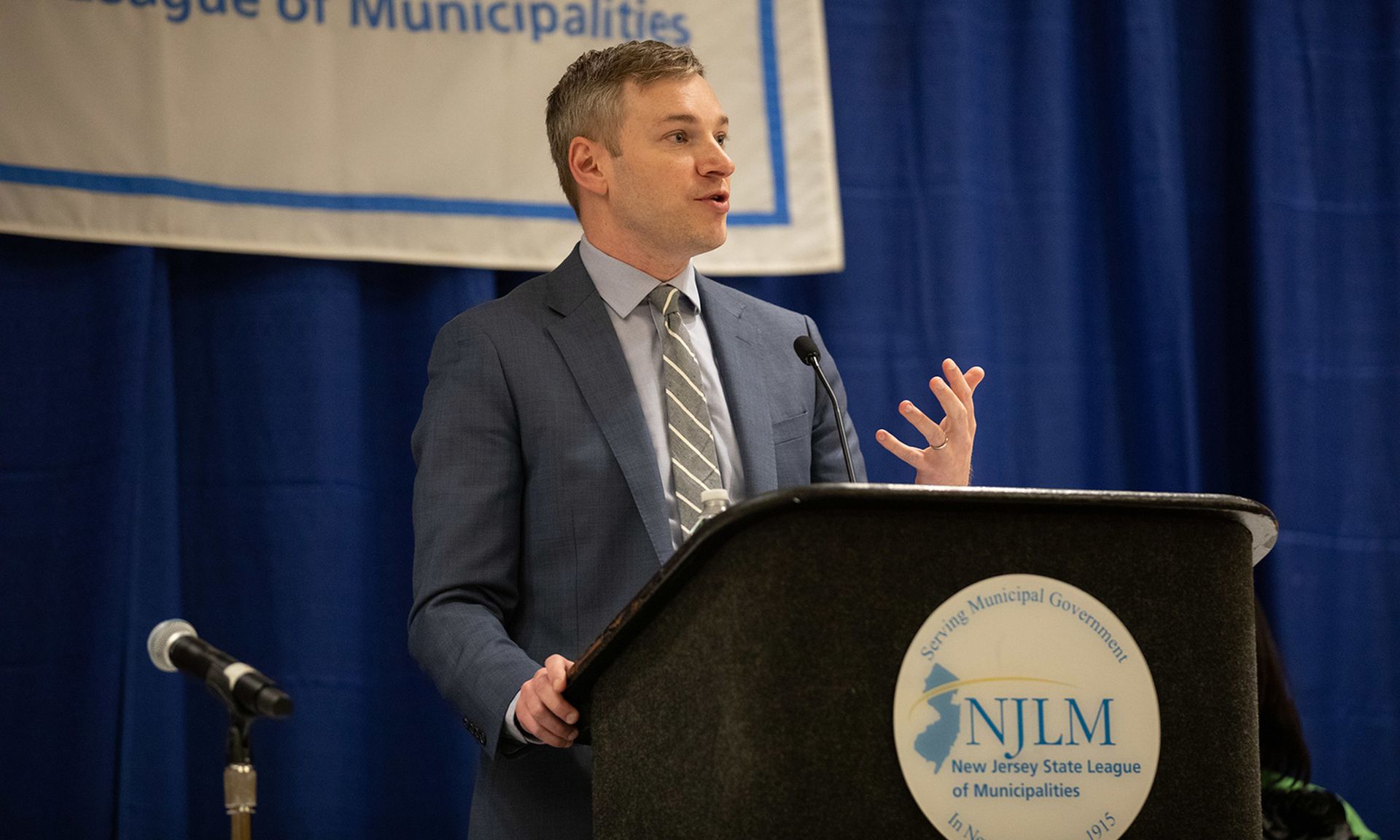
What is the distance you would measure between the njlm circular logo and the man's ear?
43.6 inches

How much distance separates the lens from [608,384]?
1755 millimetres

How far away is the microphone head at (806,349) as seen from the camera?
5.59 ft

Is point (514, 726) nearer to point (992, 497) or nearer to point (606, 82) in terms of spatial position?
point (992, 497)

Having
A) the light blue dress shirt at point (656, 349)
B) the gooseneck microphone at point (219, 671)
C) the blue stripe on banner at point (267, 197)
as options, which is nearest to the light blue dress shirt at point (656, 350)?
the light blue dress shirt at point (656, 349)

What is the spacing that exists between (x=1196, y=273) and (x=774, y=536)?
8.25ft

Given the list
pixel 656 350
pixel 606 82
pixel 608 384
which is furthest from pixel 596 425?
pixel 606 82

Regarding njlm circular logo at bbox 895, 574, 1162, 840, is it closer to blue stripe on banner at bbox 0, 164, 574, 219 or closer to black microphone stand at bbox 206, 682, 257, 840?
black microphone stand at bbox 206, 682, 257, 840

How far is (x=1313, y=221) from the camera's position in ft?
10.4

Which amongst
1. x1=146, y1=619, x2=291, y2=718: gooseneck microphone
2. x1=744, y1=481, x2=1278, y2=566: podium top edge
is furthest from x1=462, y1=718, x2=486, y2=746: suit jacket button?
A: x1=744, y1=481, x2=1278, y2=566: podium top edge

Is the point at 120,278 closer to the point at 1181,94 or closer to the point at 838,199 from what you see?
the point at 838,199

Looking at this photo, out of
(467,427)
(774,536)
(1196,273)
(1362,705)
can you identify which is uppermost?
(1196,273)

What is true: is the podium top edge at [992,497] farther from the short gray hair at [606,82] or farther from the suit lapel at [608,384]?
the short gray hair at [606,82]

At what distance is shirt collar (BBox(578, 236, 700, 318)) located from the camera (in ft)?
6.17

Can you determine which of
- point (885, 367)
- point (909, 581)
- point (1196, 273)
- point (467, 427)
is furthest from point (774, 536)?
point (1196, 273)
